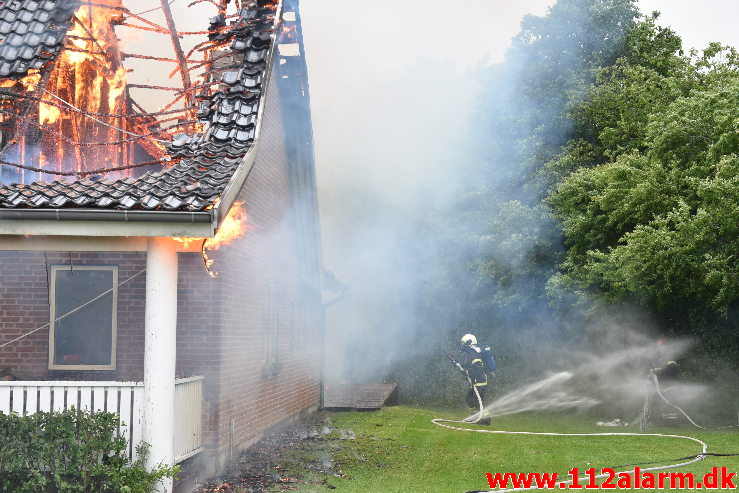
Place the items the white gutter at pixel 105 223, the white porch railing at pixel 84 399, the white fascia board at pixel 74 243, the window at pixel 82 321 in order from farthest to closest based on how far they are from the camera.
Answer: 1. the window at pixel 82 321
2. the white porch railing at pixel 84 399
3. the white fascia board at pixel 74 243
4. the white gutter at pixel 105 223

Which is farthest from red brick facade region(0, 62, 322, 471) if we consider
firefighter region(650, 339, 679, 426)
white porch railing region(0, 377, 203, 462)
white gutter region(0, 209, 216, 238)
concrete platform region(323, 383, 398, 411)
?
firefighter region(650, 339, 679, 426)

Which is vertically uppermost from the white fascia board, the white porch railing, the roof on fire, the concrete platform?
the roof on fire

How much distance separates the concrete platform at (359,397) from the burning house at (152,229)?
3.44 metres

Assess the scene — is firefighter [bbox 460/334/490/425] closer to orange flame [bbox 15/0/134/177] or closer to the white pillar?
orange flame [bbox 15/0/134/177]

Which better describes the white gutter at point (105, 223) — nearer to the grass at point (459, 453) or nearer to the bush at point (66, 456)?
the bush at point (66, 456)

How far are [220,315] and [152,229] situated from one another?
10.4 ft

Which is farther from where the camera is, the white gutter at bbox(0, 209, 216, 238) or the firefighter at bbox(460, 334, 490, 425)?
the firefighter at bbox(460, 334, 490, 425)

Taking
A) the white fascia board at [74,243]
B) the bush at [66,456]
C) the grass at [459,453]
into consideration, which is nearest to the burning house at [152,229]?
the white fascia board at [74,243]

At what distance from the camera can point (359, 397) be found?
20.0m

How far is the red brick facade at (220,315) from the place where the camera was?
9906 mm

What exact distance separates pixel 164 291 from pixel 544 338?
66.1 ft

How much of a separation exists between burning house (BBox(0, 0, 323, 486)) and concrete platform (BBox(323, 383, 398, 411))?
11.3 ft

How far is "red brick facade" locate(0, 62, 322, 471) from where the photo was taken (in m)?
9.91

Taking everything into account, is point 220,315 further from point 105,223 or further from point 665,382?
point 665,382
